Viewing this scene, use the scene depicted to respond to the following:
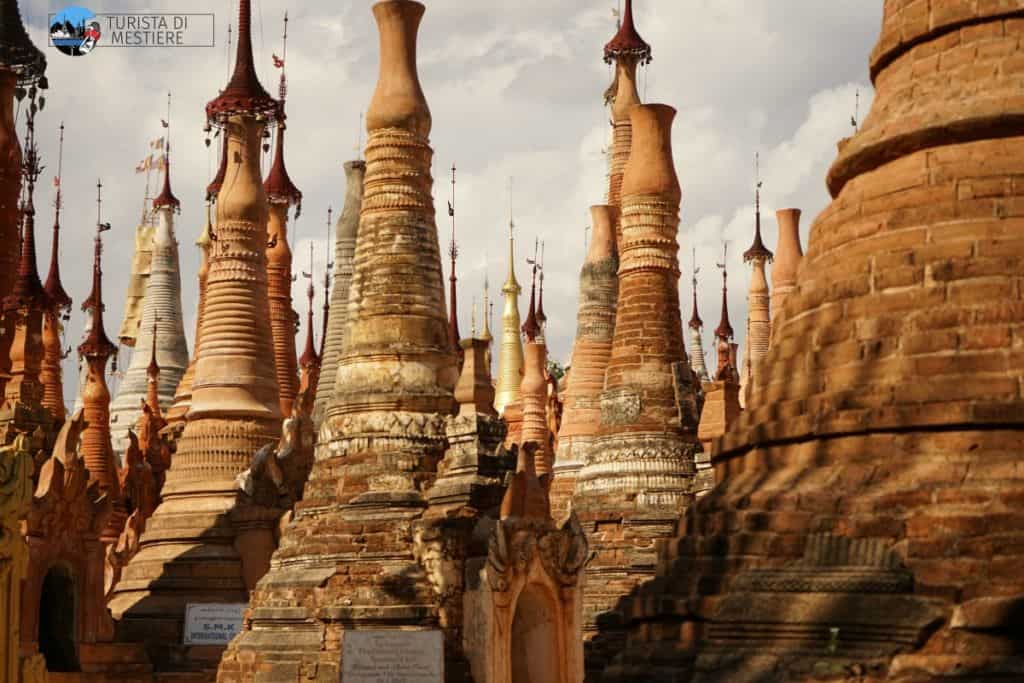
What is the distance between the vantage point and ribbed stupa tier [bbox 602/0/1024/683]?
9.18 metres

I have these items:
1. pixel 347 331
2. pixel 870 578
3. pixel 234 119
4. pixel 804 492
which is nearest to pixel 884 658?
pixel 870 578

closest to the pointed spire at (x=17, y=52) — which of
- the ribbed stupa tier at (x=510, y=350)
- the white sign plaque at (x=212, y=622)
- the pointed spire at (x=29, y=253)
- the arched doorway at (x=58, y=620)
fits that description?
the pointed spire at (x=29, y=253)

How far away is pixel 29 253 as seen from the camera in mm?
29703

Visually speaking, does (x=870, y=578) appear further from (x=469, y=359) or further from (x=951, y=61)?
(x=469, y=359)

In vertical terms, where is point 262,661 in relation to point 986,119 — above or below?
below

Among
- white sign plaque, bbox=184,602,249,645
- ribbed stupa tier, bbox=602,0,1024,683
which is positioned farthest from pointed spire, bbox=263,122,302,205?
ribbed stupa tier, bbox=602,0,1024,683

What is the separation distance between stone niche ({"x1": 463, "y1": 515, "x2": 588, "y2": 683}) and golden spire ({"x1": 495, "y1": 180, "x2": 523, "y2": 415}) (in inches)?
940

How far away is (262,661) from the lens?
18516mm

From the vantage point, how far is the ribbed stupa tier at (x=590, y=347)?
25797 mm

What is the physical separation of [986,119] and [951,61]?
68 cm

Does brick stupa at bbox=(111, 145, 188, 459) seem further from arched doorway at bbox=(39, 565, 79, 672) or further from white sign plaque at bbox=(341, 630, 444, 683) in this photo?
white sign plaque at bbox=(341, 630, 444, 683)

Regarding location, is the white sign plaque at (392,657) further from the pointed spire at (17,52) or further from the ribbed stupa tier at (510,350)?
the ribbed stupa tier at (510,350)

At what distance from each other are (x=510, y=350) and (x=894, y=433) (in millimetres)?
37474

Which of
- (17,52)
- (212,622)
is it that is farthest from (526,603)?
(17,52)
